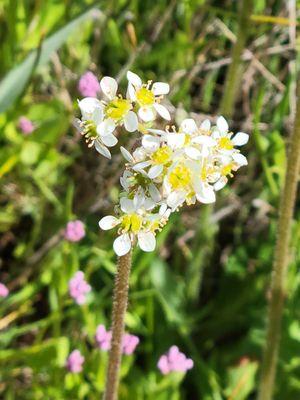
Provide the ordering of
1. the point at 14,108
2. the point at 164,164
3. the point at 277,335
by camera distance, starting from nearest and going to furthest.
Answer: the point at 164,164 → the point at 277,335 → the point at 14,108

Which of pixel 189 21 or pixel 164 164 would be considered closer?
pixel 164 164

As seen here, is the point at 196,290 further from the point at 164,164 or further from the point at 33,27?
the point at 164,164

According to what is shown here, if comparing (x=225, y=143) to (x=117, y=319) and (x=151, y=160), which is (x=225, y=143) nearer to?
(x=151, y=160)

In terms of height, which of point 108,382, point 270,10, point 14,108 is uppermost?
point 270,10

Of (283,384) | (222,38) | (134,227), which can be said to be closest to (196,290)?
(283,384)

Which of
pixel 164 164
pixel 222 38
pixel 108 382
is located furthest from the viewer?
pixel 222 38

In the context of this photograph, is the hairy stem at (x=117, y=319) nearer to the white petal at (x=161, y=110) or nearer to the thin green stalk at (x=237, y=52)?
the white petal at (x=161, y=110)
